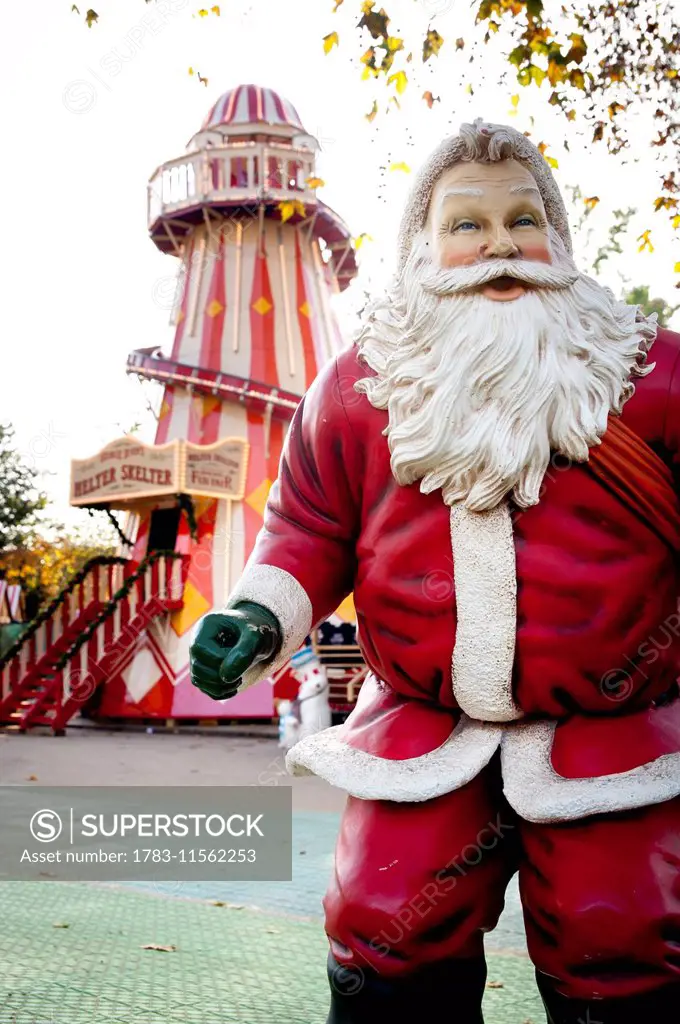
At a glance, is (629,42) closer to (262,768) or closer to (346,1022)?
(346,1022)

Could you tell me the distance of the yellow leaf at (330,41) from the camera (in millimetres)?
4867

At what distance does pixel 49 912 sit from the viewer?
378 cm

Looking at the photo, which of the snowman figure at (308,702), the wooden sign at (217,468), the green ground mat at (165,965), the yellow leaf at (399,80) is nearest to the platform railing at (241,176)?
the wooden sign at (217,468)

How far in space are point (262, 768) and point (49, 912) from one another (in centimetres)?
537

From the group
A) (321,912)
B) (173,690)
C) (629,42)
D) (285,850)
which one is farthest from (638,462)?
(173,690)

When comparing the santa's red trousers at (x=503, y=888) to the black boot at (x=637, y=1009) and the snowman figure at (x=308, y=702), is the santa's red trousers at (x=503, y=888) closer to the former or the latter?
the black boot at (x=637, y=1009)

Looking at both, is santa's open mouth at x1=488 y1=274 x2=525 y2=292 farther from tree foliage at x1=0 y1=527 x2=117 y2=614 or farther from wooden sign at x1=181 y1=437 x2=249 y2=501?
tree foliage at x1=0 y1=527 x2=117 y2=614

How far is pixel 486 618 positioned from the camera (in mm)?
1761

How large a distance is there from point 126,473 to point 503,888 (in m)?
12.6

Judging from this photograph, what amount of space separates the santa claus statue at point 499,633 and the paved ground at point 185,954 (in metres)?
1.23

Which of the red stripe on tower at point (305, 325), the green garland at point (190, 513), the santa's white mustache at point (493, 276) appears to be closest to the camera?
the santa's white mustache at point (493, 276)

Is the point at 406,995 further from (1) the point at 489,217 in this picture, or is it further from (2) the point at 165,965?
(2) the point at 165,965

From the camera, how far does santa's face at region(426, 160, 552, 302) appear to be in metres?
1.95

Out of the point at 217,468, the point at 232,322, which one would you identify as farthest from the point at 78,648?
the point at 232,322
